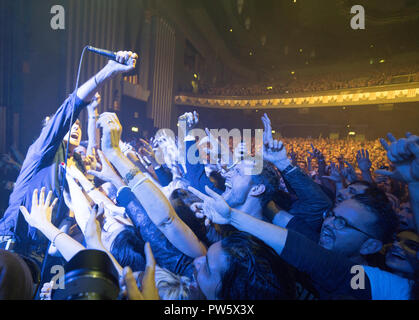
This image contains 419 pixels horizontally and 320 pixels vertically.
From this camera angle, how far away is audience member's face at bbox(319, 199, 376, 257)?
94 cm

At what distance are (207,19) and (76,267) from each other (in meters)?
5.43

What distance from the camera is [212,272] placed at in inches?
29.2

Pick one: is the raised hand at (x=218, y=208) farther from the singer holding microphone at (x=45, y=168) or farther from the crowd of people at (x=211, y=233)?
the singer holding microphone at (x=45, y=168)

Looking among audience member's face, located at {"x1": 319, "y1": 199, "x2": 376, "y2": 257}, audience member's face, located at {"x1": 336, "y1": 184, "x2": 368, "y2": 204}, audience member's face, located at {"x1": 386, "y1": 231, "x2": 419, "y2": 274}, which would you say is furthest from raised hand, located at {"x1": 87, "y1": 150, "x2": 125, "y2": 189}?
audience member's face, located at {"x1": 386, "y1": 231, "x2": 419, "y2": 274}

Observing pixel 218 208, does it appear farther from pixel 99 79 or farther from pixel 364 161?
pixel 364 161

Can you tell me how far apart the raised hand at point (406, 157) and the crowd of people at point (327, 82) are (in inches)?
241

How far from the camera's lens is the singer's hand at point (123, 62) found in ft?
3.79

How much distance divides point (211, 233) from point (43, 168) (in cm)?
126

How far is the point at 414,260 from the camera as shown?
0.88 metres

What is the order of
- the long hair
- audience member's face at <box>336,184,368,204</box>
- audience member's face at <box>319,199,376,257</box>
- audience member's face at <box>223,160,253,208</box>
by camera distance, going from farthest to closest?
1. audience member's face at <box>223,160,253,208</box>
2. audience member's face at <box>336,184,368,204</box>
3. audience member's face at <box>319,199,376,257</box>
4. the long hair

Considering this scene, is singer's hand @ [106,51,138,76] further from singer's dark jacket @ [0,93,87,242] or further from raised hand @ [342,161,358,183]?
raised hand @ [342,161,358,183]

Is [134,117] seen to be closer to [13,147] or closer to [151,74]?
[151,74]

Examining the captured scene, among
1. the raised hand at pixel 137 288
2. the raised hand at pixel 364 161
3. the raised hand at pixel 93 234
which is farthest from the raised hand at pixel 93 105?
the raised hand at pixel 364 161

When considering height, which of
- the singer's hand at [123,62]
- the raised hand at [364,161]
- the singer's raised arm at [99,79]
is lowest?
the raised hand at [364,161]
